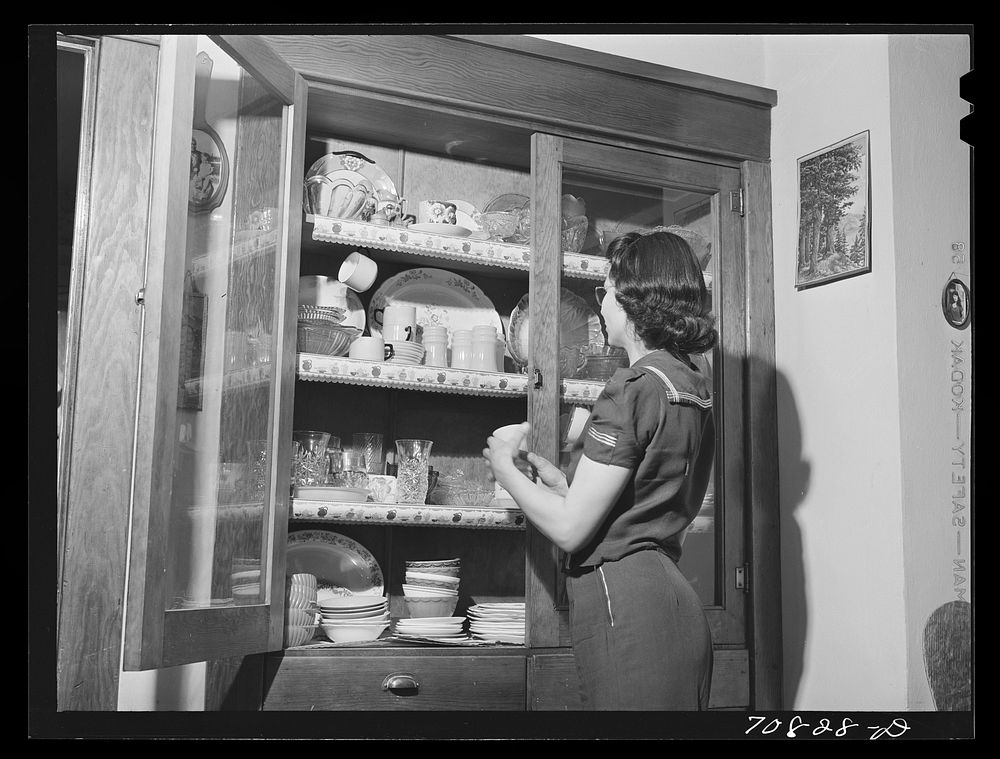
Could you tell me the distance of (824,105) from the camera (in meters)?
2.49

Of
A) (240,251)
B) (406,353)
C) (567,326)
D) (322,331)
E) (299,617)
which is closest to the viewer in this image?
(240,251)

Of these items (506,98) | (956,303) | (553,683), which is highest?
(506,98)

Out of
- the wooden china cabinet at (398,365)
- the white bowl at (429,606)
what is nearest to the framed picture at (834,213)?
the wooden china cabinet at (398,365)

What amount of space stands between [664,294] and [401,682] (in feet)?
3.09

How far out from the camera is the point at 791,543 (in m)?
2.49

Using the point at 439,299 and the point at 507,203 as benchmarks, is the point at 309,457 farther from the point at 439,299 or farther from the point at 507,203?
the point at 507,203

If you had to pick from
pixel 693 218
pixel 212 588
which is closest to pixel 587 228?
pixel 693 218

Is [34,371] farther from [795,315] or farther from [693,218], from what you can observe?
[795,315]

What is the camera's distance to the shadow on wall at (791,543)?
2438 millimetres

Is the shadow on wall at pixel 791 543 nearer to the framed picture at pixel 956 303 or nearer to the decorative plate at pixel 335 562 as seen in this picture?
the framed picture at pixel 956 303

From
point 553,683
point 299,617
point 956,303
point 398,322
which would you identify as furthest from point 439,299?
point 956,303

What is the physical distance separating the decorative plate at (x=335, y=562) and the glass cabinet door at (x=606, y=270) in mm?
448

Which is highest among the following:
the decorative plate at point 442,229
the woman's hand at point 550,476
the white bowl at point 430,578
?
the decorative plate at point 442,229

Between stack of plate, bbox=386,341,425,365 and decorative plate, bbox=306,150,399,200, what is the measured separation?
1.13 feet
